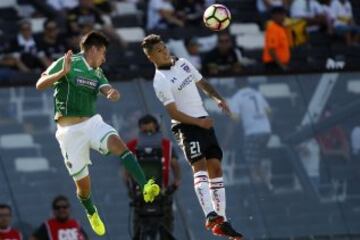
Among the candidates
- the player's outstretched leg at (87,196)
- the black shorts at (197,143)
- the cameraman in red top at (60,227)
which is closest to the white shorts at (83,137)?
the player's outstretched leg at (87,196)

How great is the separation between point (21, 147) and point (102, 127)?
5018 millimetres

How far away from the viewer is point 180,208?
2525 centimetres

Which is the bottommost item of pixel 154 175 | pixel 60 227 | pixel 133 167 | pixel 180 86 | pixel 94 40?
pixel 60 227

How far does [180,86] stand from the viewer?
2106 centimetres

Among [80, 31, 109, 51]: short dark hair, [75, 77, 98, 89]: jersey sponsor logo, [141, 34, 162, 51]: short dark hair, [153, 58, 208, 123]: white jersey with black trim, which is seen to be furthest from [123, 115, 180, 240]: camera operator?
[80, 31, 109, 51]: short dark hair

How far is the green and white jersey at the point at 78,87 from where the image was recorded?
20500 millimetres

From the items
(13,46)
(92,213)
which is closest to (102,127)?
(92,213)

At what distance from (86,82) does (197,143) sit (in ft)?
5.43

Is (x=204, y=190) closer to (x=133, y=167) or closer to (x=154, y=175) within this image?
(x=133, y=167)

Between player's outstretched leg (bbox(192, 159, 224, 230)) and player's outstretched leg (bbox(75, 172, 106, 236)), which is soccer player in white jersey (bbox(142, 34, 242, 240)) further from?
player's outstretched leg (bbox(75, 172, 106, 236))

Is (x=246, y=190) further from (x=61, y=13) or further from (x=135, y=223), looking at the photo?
(x=61, y=13)

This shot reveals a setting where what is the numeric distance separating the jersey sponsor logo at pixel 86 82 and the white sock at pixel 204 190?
1808 millimetres

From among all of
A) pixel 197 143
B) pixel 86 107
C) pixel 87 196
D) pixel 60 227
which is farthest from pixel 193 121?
pixel 60 227

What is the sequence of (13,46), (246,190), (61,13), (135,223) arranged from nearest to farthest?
(135,223)
(246,190)
(13,46)
(61,13)
